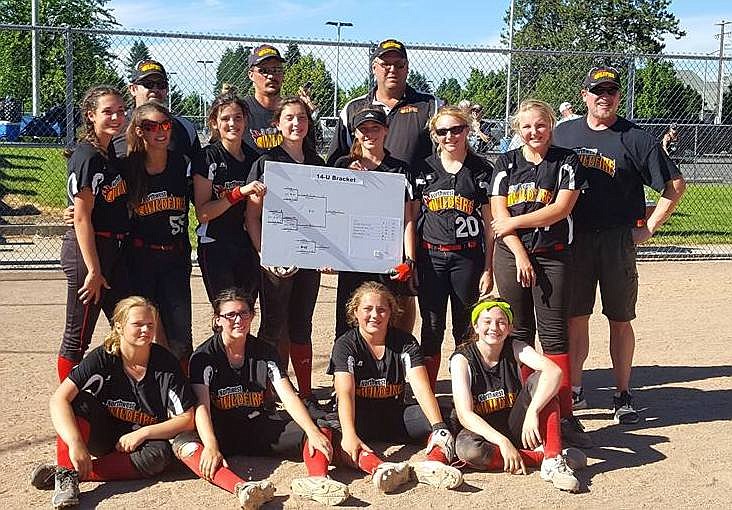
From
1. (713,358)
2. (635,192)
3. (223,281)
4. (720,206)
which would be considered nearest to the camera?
(223,281)

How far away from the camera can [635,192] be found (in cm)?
565

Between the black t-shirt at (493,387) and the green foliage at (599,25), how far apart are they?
46.4m

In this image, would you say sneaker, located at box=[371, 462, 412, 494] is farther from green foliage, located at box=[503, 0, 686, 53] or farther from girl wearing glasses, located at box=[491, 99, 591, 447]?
green foliage, located at box=[503, 0, 686, 53]

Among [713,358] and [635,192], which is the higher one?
[635,192]

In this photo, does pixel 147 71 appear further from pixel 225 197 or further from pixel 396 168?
pixel 396 168

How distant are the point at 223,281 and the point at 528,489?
2111 mm

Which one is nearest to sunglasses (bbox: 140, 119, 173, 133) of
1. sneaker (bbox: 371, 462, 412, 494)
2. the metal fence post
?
sneaker (bbox: 371, 462, 412, 494)

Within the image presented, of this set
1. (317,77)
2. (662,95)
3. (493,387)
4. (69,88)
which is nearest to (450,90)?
(317,77)

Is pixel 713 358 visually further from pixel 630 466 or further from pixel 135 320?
pixel 135 320

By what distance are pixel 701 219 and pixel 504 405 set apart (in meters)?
12.6

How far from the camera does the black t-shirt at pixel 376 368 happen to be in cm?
501

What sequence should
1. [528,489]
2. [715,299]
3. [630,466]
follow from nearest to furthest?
1. [528,489]
2. [630,466]
3. [715,299]

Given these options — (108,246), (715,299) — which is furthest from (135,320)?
(715,299)

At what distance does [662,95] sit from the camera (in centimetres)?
2253
